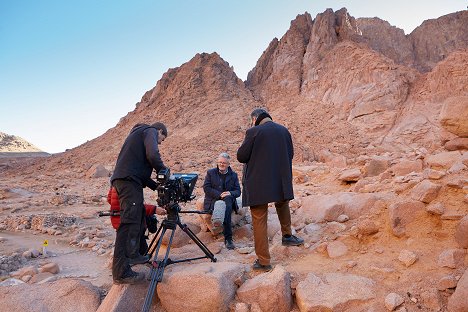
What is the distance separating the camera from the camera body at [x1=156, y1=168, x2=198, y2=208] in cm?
332

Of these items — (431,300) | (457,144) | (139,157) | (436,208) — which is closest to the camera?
(431,300)

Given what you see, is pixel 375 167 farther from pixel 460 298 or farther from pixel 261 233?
pixel 460 298

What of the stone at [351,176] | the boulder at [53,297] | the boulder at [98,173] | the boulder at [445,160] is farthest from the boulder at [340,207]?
the boulder at [98,173]

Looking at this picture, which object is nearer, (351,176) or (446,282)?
(446,282)

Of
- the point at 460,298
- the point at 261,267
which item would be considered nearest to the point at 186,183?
the point at 261,267

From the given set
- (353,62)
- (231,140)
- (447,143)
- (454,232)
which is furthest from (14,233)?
(353,62)

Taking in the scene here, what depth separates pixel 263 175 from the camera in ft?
11.6

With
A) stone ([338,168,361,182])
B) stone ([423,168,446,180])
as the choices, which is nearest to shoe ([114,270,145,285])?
stone ([423,168,446,180])

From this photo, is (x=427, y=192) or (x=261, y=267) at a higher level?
(x=427, y=192)

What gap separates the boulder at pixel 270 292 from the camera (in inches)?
118

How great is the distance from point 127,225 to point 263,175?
1425 millimetres

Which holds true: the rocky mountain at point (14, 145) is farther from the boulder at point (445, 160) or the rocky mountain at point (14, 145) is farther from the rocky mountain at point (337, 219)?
the boulder at point (445, 160)

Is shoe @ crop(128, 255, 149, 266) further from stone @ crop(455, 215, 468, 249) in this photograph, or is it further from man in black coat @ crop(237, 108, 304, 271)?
stone @ crop(455, 215, 468, 249)

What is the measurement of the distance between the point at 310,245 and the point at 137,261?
199 cm
